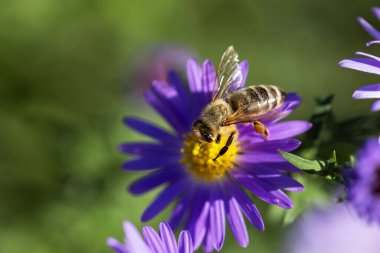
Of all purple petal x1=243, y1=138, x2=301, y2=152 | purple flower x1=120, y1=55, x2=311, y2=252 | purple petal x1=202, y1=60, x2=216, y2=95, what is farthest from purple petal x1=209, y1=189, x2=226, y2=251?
purple petal x1=202, y1=60, x2=216, y2=95

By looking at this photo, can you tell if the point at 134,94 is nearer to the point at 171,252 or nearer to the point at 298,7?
the point at 298,7

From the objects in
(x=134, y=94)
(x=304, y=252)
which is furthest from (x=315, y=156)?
(x=134, y=94)

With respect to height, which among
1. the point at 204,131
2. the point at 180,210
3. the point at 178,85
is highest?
the point at 178,85

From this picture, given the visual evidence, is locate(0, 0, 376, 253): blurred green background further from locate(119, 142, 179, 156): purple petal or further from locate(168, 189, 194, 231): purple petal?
locate(168, 189, 194, 231): purple petal

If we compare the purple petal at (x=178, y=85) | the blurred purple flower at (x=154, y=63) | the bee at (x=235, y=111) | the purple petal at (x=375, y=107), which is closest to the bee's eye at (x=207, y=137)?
the bee at (x=235, y=111)

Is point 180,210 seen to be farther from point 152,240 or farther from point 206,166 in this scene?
point 152,240

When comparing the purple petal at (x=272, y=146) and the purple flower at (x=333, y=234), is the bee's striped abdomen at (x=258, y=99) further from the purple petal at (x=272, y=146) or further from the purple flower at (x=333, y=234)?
the purple flower at (x=333, y=234)

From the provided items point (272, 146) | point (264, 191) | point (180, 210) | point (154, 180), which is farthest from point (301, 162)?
point (154, 180)
